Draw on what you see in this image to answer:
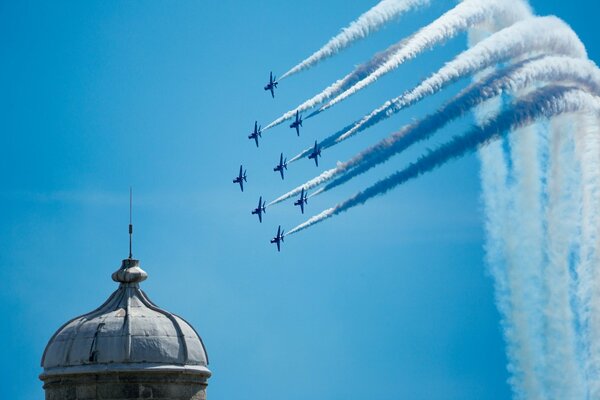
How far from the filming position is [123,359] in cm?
4941

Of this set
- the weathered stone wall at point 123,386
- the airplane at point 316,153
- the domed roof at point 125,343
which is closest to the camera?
the weathered stone wall at point 123,386

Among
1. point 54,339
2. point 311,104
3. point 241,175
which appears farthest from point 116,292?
point 241,175

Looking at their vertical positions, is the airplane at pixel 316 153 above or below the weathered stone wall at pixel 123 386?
above

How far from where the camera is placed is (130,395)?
49.3m

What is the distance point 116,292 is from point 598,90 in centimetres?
4325

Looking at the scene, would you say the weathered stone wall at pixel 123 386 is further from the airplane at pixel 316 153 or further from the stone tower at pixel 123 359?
the airplane at pixel 316 153

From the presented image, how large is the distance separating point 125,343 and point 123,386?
1.23m

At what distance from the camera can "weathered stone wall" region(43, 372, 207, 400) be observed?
162 ft

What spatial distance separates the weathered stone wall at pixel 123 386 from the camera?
49312 millimetres

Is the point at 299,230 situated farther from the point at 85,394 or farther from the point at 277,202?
the point at 85,394

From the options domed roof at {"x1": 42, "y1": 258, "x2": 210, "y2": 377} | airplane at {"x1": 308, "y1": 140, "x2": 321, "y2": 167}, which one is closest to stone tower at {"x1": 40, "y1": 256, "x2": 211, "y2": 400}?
domed roof at {"x1": 42, "y1": 258, "x2": 210, "y2": 377}

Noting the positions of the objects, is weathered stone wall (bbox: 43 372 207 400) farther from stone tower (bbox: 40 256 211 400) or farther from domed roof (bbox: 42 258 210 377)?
domed roof (bbox: 42 258 210 377)

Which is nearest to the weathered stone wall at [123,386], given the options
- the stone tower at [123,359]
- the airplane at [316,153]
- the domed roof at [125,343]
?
the stone tower at [123,359]

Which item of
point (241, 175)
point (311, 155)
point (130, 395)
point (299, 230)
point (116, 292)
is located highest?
point (241, 175)
